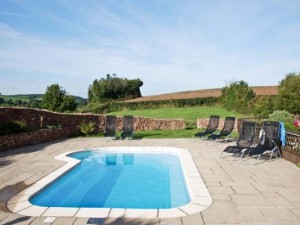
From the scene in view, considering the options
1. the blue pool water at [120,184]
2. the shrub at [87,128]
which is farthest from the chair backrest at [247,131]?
the shrub at [87,128]

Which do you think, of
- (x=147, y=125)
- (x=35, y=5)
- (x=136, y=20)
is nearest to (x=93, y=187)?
(x=35, y=5)

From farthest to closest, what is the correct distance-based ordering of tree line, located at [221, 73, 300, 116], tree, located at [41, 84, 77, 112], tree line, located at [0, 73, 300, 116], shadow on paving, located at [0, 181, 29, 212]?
1. tree, located at [41, 84, 77, 112]
2. tree line, located at [0, 73, 300, 116]
3. tree line, located at [221, 73, 300, 116]
4. shadow on paving, located at [0, 181, 29, 212]

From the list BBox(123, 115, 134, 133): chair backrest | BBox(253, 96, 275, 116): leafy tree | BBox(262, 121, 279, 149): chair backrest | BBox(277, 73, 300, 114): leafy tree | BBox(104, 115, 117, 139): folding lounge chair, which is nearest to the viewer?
BBox(262, 121, 279, 149): chair backrest

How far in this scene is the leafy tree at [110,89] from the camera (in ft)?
166

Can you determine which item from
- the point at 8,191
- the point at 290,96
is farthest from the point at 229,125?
the point at 290,96

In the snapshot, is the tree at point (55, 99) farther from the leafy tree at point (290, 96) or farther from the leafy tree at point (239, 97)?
the leafy tree at point (290, 96)

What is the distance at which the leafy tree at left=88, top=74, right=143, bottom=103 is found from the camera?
5066 centimetres

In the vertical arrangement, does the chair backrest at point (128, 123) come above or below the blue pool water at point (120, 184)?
above

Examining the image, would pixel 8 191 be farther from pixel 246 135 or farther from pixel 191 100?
pixel 191 100

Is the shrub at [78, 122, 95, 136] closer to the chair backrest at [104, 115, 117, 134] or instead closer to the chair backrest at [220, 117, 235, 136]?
the chair backrest at [104, 115, 117, 134]

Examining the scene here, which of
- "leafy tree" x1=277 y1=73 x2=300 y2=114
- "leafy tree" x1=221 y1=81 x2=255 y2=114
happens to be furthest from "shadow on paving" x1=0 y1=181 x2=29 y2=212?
"leafy tree" x1=221 y1=81 x2=255 y2=114

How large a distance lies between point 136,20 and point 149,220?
13239mm

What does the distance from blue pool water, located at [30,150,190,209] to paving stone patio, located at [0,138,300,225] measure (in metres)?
0.55

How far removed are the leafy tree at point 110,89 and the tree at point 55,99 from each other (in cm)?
1602
